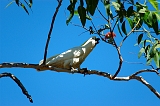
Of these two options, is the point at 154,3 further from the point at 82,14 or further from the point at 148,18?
the point at 82,14

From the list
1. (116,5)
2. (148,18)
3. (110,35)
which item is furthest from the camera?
(110,35)

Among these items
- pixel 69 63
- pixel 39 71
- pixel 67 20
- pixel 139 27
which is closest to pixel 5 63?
pixel 39 71

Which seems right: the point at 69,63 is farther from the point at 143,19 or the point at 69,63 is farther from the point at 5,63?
the point at 143,19

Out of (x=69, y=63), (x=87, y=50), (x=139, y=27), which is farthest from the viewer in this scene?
(x=87, y=50)

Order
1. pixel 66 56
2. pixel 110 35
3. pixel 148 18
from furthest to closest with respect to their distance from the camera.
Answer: pixel 66 56 → pixel 110 35 → pixel 148 18

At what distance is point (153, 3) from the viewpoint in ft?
6.35

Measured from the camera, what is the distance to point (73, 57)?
272 centimetres

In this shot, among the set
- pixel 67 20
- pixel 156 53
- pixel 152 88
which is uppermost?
pixel 67 20

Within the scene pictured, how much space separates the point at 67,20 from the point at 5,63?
49 centimetres

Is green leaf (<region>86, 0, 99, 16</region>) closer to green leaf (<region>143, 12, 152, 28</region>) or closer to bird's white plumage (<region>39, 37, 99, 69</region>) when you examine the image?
green leaf (<region>143, 12, 152, 28</region>)

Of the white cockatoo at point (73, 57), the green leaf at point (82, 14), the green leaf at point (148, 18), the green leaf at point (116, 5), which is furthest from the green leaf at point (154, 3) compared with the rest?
the white cockatoo at point (73, 57)

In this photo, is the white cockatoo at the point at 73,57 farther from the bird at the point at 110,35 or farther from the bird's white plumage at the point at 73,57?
the bird at the point at 110,35

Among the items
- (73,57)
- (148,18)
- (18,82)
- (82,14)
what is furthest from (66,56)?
(82,14)

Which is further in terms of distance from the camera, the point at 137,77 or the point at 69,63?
the point at 69,63
